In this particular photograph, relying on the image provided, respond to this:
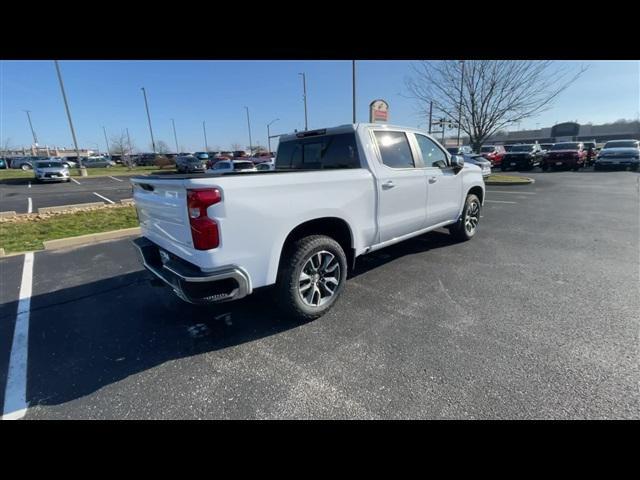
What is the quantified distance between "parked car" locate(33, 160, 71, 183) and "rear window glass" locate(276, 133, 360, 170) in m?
23.6

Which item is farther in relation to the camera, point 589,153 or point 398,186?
point 589,153

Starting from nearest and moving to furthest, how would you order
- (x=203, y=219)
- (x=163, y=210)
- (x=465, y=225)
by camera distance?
(x=203, y=219), (x=163, y=210), (x=465, y=225)

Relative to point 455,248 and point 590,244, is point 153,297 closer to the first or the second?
point 455,248

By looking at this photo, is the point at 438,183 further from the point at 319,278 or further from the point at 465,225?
the point at 319,278

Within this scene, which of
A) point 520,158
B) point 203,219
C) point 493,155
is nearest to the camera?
point 203,219

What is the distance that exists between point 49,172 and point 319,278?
83.4 ft

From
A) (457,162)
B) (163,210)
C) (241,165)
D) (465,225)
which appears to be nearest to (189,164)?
(241,165)

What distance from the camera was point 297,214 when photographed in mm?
2926

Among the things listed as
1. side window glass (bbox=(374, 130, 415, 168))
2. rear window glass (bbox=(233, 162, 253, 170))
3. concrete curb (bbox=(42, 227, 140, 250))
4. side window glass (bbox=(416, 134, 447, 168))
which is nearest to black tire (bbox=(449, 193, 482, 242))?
side window glass (bbox=(416, 134, 447, 168))

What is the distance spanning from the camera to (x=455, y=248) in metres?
5.52
